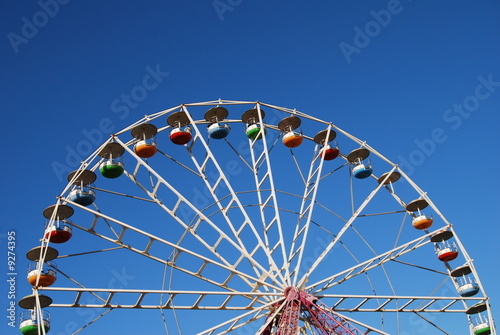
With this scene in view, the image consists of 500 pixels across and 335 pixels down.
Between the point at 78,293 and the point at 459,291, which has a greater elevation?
the point at 459,291

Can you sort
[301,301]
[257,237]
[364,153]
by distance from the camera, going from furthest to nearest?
1. [364,153]
2. [257,237]
3. [301,301]

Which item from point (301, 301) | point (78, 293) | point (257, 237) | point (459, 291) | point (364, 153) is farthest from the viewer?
point (364, 153)

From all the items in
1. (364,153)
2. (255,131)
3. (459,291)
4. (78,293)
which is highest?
(364,153)

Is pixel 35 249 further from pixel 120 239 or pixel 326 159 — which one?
pixel 326 159

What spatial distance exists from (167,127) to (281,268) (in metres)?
7.12

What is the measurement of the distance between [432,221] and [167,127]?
35.5 ft

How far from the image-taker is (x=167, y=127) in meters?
21.5

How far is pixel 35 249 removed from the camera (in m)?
17.3

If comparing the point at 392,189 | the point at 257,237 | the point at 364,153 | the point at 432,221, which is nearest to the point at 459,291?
the point at 432,221

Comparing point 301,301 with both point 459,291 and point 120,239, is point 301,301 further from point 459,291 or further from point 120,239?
point 459,291

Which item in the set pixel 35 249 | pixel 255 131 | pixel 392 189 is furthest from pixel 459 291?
pixel 35 249

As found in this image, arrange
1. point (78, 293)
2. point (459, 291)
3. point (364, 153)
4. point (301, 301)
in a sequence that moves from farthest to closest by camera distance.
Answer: point (364, 153) → point (459, 291) → point (301, 301) → point (78, 293)

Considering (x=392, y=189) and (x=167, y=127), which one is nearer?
(x=167, y=127)

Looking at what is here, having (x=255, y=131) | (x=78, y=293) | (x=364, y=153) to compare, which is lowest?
(x=78, y=293)
